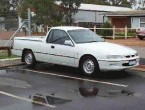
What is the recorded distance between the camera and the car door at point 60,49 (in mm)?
12576

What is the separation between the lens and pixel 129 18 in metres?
42.8

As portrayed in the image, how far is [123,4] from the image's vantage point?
93.8m

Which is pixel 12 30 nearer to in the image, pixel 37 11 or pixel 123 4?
pixel 37 11

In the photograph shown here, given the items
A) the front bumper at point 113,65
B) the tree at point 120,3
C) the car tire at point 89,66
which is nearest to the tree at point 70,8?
the car tire at point 89,66

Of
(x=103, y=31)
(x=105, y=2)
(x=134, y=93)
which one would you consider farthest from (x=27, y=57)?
(x=105, y=2)

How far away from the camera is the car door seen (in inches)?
495

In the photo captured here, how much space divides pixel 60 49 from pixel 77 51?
84cm

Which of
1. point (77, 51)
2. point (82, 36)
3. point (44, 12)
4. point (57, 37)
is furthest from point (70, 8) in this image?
point (77, 51)

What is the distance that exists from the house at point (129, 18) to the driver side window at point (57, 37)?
2774 cm

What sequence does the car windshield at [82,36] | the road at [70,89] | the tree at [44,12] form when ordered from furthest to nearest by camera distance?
the tree at [44,12] < the car windshield at [82,36] < the road at [70,89]

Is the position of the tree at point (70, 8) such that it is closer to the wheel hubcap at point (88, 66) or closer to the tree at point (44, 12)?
the tree at point (44, 12)

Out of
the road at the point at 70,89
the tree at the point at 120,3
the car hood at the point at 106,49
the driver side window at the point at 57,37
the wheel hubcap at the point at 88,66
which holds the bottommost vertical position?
the road at the point at 70,89

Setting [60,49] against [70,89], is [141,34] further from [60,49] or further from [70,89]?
[70,89]

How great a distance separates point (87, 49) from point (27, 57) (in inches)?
132
